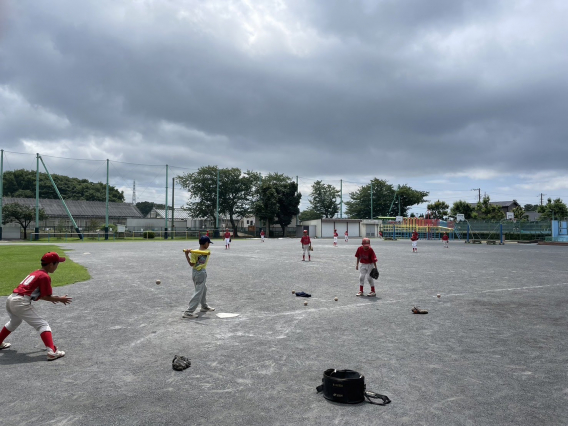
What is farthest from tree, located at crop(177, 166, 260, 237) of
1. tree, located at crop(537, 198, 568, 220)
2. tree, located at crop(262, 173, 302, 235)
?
tree, located at crop(537, 198, 568, 220)

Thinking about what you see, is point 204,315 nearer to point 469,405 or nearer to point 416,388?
point 416,388

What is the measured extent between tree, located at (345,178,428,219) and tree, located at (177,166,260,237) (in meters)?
29.4

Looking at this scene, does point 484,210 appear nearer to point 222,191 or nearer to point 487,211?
point 487,211

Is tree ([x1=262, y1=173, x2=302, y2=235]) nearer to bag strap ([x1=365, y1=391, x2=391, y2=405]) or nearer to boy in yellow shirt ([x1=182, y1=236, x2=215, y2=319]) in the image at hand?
boy in yellow shirt ([x1=182, y1=236, x2=215, y2=319])

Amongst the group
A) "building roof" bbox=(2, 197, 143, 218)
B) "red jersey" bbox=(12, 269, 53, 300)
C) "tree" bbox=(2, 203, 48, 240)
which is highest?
"building roof" bbox=(2, 197, 143, 218)

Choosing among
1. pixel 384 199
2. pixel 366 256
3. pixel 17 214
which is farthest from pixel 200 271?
pixel 384 199

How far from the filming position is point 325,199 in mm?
102812

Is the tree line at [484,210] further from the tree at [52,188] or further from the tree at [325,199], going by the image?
the tree at [52,188]

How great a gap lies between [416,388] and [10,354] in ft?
20.2

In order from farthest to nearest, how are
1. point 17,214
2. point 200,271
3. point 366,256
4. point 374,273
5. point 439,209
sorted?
point 439,209 < point 17,214 < point 366,256 < point 374,273 < point 200,271

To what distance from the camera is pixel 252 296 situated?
37.1ft

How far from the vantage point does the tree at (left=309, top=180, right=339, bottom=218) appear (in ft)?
337

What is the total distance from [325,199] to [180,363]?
98.2 metres

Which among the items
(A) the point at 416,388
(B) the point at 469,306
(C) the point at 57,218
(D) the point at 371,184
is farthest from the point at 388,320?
(D) the point at 371,184
